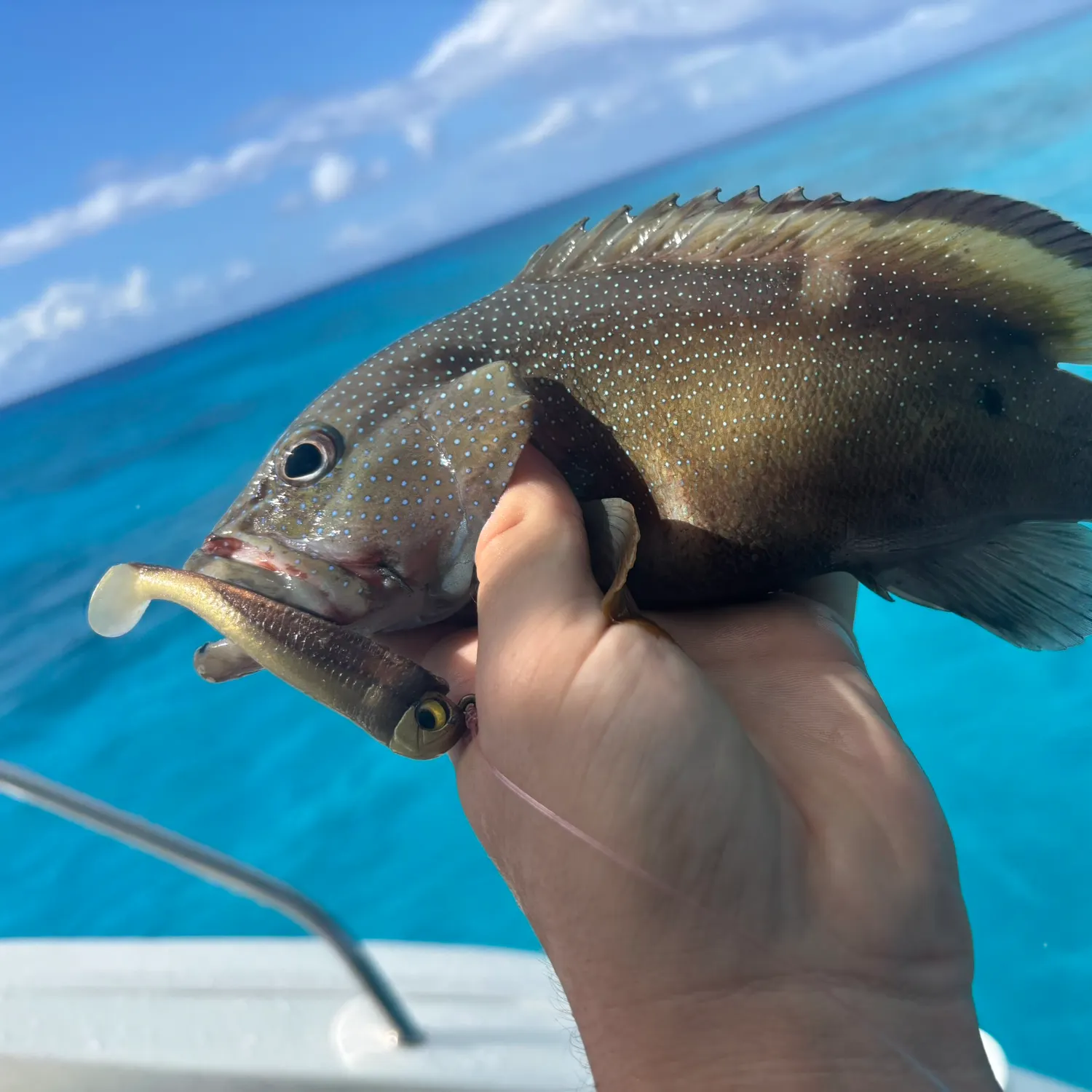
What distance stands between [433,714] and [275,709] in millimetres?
5964

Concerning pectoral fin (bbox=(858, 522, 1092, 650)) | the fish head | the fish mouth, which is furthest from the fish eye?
pectoral fin (bbox=(858, 522, 1092, 650))

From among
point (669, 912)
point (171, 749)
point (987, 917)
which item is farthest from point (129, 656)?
point (669, 912)

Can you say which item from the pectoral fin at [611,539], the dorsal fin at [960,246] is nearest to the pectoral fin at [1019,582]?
the dorsal fin at [960,246]

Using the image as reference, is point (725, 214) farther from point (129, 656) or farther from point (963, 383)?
point (129, 656)

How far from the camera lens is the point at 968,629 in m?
5.76

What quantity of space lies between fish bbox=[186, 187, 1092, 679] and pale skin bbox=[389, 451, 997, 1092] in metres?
0.45

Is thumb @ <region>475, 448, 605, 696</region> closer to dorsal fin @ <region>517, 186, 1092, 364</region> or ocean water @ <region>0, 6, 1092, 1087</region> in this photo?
dorsal fin @ <region>517, 186, 1092, 364</region>

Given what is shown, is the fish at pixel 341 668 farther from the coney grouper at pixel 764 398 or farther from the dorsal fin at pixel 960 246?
the dorsal fin at pixel 960 246

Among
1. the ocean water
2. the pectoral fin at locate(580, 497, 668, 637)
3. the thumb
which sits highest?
the thumb

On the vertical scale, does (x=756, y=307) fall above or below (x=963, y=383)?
above

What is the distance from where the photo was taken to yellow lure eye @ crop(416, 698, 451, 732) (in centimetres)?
112

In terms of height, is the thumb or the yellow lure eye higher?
the thumb

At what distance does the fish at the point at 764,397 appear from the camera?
57.7 inches

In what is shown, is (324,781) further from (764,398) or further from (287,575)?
(764,398)
